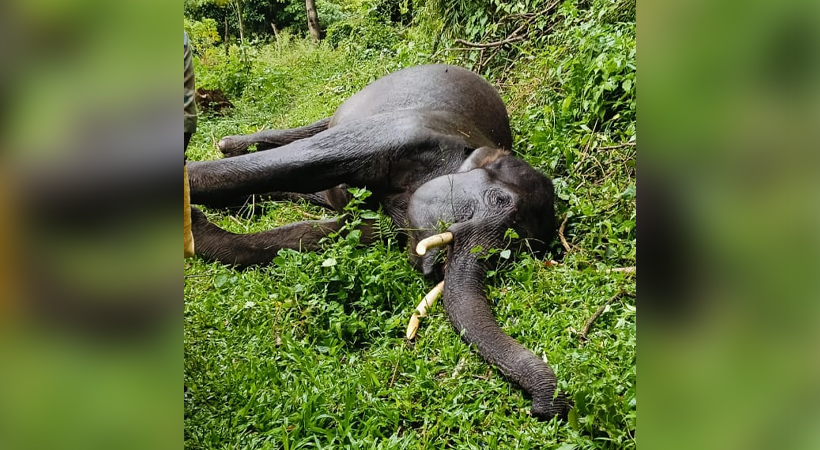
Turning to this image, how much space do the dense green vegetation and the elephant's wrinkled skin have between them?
0.17m

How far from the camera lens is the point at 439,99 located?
18.6ft

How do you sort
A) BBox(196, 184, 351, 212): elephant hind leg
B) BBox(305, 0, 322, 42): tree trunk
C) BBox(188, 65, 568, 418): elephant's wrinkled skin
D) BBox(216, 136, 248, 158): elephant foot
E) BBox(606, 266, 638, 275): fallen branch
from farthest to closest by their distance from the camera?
BBox(305, 0, 322, 42): tree trunk < BBox(216, 136, 248, 158): elephant foot < BBox(196, 184, 351, 212): elephant hind leg < BBox(188, 65, 568, 418): elephant's wrinkled skin < BBox(606, 266, 638, 275): fallen branch

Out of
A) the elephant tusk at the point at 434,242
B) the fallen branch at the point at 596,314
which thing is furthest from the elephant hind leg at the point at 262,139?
the fallen branch at the point at 596,314

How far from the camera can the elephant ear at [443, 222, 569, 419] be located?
265cm

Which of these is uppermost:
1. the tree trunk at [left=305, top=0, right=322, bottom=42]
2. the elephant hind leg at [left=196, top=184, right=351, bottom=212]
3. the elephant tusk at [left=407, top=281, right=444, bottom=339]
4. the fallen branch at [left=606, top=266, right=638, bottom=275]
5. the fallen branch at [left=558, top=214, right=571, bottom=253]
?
the fallen branch at [left=606, top=266, right=638, bottom=275]

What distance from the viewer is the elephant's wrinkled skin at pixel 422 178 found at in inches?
154

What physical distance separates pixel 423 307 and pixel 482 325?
0.48 m

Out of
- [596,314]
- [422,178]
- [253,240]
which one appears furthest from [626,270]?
[253,240]

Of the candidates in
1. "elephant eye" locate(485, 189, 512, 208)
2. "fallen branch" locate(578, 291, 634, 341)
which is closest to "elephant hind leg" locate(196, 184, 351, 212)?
"elephant eye" locate(485, 189, 512, 208)

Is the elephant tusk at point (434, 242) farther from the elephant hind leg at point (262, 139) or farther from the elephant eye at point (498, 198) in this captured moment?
the elephant hind leg at point (262, 139)

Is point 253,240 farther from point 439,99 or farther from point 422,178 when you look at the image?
point 439,99

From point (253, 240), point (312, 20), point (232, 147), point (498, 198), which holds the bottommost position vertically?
point (312, 20)

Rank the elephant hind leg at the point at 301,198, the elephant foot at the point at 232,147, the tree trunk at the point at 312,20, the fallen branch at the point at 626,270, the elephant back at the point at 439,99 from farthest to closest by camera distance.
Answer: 1. the tree trunk at the point at 312,20
2. the elephant foot at the point at 232,147
3. the elephant back at the point at 439,99
4. the elephant hind leg at the point at 301,198
5. the fallen branch at the point at 626,270

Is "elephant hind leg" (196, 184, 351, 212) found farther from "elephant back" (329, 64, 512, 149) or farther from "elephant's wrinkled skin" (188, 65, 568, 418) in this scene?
"elephant back" (329, 64, 512, 149)
